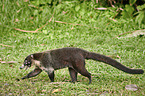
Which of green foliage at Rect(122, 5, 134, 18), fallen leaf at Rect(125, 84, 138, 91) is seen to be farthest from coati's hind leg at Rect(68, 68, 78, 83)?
green foliage at Rect(122, 5, 134, 18)

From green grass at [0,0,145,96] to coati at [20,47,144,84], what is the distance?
0.24 metres

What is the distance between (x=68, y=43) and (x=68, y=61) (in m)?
2.90

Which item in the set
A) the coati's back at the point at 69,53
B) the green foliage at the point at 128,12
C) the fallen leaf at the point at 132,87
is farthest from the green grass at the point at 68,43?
the coati's back at the point at 69,53

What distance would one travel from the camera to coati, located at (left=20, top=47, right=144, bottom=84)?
4.48 meters

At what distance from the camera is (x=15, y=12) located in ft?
29.1

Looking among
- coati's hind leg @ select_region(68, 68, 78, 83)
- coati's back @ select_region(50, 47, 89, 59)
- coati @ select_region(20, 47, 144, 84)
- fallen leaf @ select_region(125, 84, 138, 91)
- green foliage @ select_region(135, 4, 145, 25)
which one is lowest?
fallen leaf @ select_region(125, 84, 138, 91)

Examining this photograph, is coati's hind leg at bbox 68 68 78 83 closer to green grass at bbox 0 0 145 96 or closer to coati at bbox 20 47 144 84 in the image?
coati at bbox 20 47 144 84

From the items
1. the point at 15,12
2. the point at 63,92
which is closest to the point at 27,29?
the point at 15,12

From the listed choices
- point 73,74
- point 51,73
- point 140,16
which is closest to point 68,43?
point 140,16

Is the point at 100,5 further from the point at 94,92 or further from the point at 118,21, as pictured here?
the point at 94,92

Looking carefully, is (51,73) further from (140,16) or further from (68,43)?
(140,16)

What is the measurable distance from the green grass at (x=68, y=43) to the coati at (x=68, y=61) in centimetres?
24

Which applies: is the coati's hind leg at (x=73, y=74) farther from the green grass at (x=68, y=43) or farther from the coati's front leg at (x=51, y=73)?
the coati's front leg at (x=51, y=73)

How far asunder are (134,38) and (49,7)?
11.6ft
